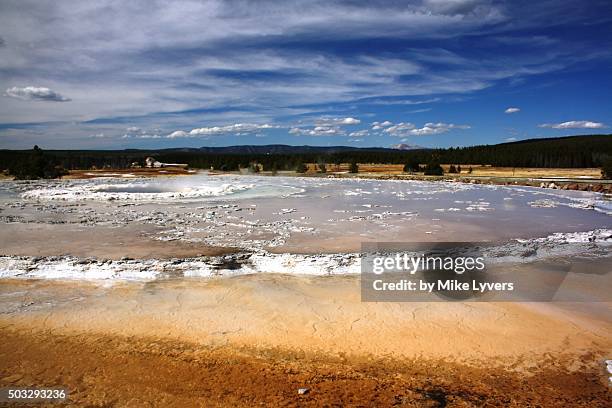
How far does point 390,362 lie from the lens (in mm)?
5008

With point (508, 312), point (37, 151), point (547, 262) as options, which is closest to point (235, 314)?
point (508, 312)

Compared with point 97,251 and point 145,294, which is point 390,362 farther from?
point 97,251

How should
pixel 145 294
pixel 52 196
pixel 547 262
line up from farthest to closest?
pixel 52 196
pixel 547 262
pixel 145 294

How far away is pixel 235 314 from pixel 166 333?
105 cm

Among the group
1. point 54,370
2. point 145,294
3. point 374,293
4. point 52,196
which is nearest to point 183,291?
point 145,294

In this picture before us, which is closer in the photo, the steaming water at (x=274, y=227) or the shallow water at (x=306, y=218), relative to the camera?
the steaming water at (x=274, y=227)

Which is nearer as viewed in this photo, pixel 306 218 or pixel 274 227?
pixel 274 227

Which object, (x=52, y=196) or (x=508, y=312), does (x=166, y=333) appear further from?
(x=52, y=196)

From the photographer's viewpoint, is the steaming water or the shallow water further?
the shallow water

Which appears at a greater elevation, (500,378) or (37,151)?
(37,151)

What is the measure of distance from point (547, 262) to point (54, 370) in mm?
9281

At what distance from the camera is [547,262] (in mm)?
9078

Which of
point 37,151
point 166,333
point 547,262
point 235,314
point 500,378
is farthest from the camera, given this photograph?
point 37,151

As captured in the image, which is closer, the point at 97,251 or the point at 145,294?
the point at 145,294
